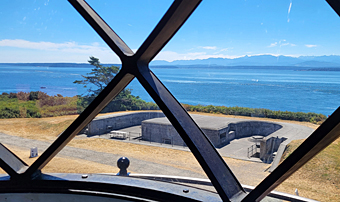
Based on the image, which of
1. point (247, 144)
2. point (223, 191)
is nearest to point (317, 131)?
point (223, 191)

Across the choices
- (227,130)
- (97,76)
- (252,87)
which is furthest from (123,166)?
(252,87)

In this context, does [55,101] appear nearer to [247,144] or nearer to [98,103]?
[98,103]

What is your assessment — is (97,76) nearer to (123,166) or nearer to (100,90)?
(100,90)

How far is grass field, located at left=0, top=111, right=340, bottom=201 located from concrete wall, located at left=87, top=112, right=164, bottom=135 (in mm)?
132

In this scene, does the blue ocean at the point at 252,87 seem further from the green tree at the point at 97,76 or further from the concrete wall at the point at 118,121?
the concrete wall at the point at 118,121

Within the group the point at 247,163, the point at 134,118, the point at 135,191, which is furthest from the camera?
the point at 134,118

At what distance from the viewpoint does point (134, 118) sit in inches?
105

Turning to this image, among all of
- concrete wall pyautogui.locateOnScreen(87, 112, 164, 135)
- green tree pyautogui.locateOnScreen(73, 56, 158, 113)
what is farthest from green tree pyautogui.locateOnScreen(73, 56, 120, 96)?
concrete wall pyautogui.locateOnScreen(87, 112, 164, 135)

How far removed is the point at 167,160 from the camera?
277cm

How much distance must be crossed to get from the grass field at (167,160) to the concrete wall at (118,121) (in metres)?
0.13

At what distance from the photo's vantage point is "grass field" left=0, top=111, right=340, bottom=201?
2.17m

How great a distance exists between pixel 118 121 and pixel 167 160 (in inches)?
27.2

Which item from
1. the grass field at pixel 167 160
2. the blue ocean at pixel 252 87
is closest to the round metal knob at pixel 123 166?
the grass field at pixel 167 160

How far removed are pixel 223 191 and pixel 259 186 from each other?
0.70ft
